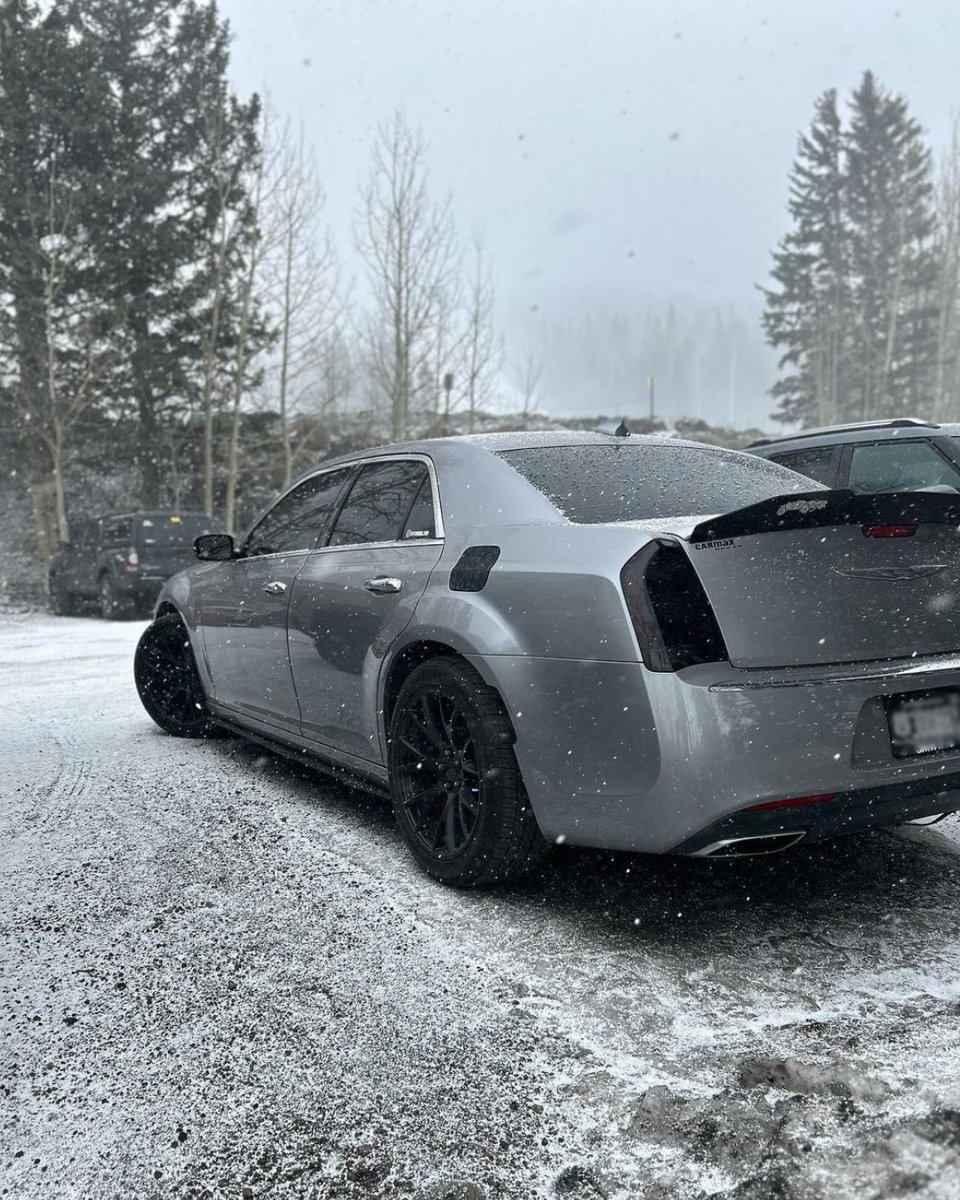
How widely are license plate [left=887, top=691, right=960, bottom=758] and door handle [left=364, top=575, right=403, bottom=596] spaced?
172 cm

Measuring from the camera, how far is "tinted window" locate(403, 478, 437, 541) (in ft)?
11.6

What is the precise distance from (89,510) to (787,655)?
2929 centimetres

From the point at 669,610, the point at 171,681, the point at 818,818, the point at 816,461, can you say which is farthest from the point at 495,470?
the point at 816,461

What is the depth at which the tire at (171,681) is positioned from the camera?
571 centimetres

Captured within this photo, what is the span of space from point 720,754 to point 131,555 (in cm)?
1449

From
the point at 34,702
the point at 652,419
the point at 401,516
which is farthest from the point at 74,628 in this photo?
the point at 652,419

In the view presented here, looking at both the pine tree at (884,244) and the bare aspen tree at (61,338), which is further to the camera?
the pine tree at (884,244)

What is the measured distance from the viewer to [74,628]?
47.3 feet

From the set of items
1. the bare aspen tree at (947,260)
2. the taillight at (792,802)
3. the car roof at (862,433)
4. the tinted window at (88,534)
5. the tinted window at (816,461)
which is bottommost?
the taillight at (792,802)

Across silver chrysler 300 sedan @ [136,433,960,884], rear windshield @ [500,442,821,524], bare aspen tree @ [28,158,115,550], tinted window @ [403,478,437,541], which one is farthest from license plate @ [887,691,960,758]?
bare aspen tree @ [28,158,115,550]

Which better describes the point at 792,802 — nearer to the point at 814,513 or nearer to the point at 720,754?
the point at 720,754

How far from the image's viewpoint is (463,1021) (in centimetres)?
236

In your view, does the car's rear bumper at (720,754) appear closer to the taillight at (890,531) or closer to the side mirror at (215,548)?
the taillight at (890,531)

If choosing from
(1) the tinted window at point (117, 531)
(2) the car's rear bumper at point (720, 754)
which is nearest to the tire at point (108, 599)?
(1) the tinted window at point (117, 531)
